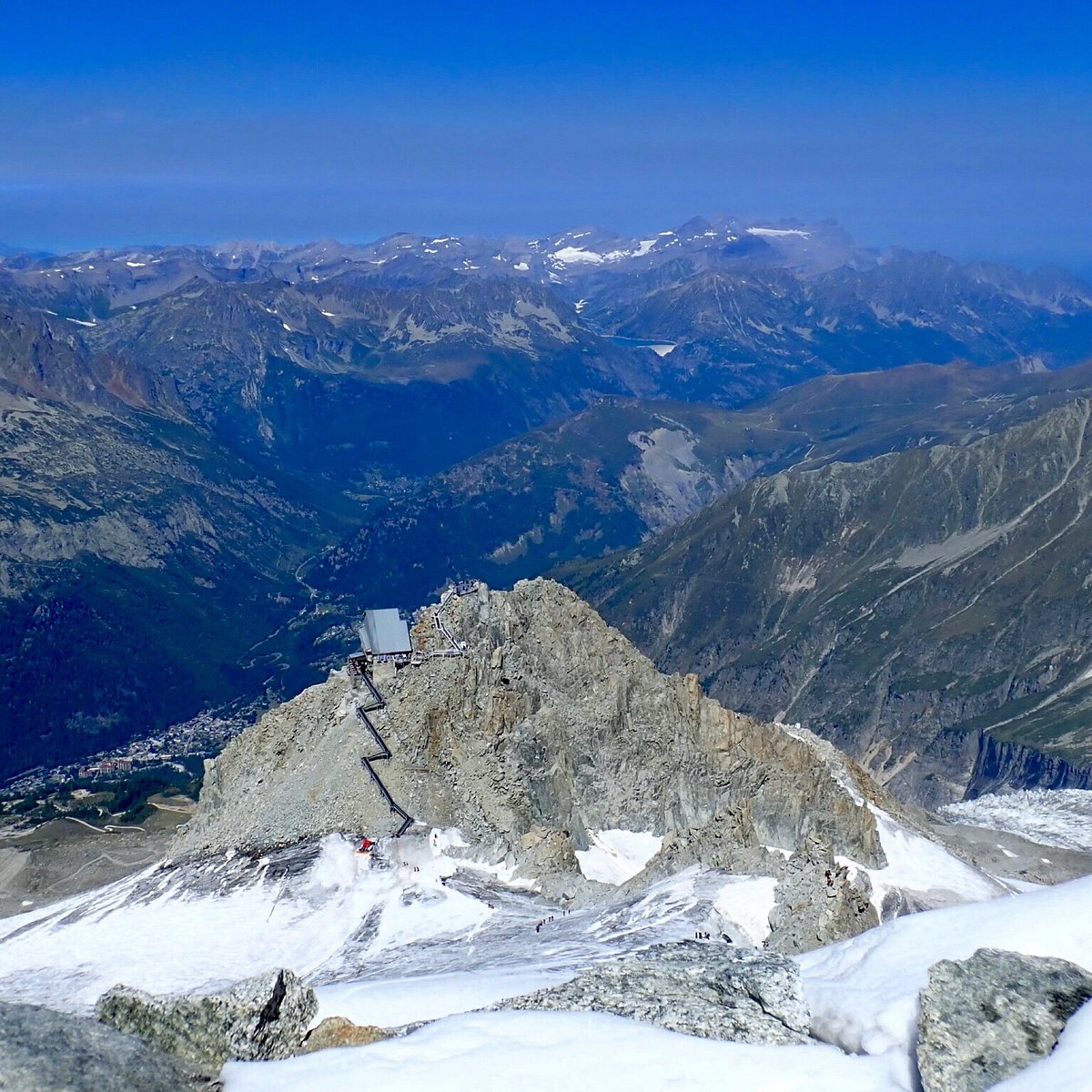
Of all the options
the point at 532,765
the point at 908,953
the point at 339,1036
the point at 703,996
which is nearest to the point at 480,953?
the point at 532,765

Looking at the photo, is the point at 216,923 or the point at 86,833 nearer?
the point at 216,923

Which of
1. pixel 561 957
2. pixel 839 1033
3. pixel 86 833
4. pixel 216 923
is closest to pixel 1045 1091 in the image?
pixel 839 1033

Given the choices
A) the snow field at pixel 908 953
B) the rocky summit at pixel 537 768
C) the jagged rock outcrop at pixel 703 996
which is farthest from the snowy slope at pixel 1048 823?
the jagged rock outcrop at pixel 703 996

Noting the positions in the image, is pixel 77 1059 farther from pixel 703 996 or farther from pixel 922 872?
pixel 922 872

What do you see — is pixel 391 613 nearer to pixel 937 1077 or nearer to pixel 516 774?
pixel 516 774

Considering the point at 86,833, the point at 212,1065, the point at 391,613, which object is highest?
the point at 212,1065

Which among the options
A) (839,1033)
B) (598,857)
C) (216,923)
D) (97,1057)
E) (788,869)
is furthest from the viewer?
(598,857)

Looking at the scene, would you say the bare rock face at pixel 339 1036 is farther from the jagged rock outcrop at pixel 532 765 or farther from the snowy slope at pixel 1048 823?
the snowy slope at pixel 1048 823
